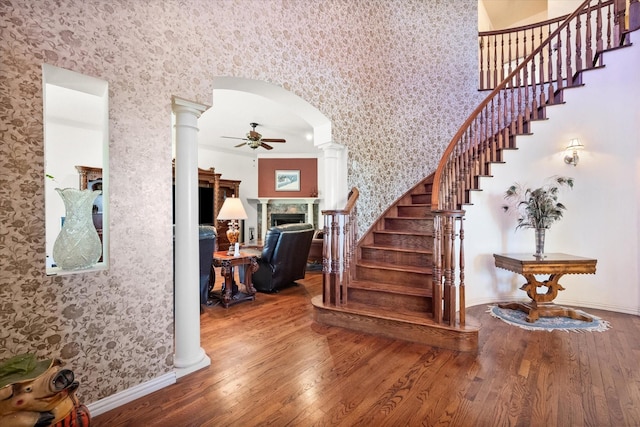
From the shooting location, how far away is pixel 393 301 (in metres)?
3.01

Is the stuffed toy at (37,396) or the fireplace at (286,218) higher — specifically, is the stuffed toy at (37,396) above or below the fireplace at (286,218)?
below

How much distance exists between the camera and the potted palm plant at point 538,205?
10.5 ft

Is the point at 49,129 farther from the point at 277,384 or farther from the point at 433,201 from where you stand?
the point at 433,201

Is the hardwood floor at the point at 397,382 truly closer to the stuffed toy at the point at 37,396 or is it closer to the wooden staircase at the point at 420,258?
the wooden staircase at the point at 420,258

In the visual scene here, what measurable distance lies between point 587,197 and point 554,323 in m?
1.63

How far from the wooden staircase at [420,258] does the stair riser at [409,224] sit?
0.04 feet

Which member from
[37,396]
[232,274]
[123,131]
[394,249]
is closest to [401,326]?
[394,249]

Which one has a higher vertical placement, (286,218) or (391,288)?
(286,218)

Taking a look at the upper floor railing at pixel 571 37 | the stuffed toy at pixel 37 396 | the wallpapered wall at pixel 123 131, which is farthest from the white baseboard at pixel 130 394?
the upper floor railing at pixel 571 37

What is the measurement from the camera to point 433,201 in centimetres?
303

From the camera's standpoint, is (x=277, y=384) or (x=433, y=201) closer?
(x=277, y=384)

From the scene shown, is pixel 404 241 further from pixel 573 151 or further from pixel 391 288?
pixel 573 151

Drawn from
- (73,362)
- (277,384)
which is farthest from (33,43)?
(277,384)

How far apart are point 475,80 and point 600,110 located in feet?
6.75
